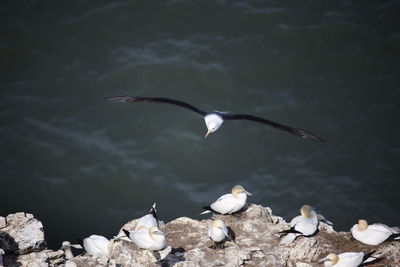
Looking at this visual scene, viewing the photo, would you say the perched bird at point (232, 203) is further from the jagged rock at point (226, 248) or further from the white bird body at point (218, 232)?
the white bird body at point (218, 232)

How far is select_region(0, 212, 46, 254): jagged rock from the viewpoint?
44.6 feet

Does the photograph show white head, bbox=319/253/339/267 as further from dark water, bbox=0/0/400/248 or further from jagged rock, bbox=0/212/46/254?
dark water, bbox=0/0/400/248

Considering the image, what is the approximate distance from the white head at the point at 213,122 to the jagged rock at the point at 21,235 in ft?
18.4

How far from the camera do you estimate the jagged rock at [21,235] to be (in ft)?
44.6

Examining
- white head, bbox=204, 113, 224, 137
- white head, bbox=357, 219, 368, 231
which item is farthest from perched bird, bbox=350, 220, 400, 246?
white head, bbox=204, 113, 224, 137

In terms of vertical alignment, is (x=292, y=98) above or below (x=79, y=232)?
above

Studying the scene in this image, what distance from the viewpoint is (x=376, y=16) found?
26.5m

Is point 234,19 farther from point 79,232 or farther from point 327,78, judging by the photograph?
point 79,232

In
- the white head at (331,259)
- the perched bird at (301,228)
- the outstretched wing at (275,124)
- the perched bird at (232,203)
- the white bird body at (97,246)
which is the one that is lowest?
the white head at (331,259)

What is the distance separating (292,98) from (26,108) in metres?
10.3

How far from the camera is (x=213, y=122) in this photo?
57.8 feet

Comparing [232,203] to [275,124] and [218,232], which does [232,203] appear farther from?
[275,124]

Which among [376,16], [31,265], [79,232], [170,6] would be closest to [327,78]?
[376,16]

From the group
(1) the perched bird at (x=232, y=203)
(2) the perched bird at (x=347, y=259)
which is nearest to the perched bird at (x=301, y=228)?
(2) the perched bird at (x=347, y=259)
